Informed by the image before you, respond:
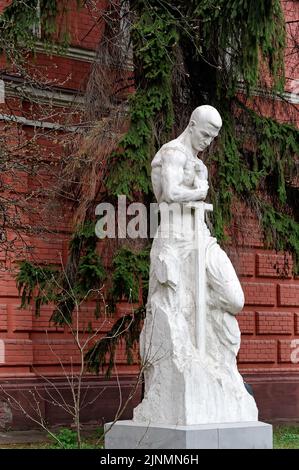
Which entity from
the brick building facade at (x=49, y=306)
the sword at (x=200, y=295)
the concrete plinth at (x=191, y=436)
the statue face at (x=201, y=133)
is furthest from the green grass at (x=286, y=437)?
the statue face at (x=201, y=133)

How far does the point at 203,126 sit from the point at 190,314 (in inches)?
61.4

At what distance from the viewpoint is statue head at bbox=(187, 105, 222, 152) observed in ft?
32.0

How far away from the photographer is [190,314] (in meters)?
9.58

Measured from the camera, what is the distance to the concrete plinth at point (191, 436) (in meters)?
9.02

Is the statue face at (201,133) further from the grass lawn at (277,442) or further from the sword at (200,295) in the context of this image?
the grass lawn at (277,442)

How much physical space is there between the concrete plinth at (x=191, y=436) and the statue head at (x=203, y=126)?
2.34 metres

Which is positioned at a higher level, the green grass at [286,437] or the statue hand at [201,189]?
the statue hand at [201,189]

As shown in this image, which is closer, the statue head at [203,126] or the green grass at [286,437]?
the statue head at [203,126]

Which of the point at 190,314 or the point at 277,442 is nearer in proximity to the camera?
the point at 190,314

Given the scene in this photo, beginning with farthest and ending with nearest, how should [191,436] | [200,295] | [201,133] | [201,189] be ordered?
[201,133], [201,189], [200,295], [191,436]

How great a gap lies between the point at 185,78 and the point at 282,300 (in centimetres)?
596

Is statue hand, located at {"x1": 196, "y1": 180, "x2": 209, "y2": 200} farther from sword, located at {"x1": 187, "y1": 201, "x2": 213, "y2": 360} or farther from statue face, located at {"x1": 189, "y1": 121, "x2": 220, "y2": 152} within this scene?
statue face, located at {"x1": 189, "y1": 121, "x2": 220, "y2": 152}

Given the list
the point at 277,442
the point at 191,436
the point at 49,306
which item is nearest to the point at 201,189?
the point at 191,436

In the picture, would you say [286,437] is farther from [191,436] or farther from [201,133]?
[201,133]
